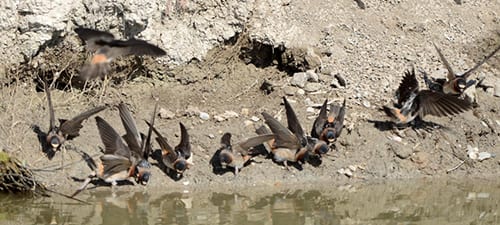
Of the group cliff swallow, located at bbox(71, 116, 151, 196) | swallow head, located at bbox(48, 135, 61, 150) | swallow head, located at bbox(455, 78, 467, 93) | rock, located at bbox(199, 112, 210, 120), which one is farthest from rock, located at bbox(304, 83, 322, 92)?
swallow head, located at bbox(48, 135, 61, 150)

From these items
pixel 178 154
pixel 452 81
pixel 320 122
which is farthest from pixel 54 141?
pixel 452 81

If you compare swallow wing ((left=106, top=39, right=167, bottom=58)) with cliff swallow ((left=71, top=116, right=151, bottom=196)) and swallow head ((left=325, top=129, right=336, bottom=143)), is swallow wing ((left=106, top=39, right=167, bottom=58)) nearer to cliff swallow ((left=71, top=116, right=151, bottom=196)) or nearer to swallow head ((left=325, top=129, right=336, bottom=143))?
cliff swallow ((left=71, top=116, right=151, bottom=196))

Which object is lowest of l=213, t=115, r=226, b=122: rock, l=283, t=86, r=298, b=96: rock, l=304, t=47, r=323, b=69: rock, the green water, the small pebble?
the green water

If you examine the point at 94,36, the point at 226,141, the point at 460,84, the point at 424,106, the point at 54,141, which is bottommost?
the point at 54,141

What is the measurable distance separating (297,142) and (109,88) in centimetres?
222

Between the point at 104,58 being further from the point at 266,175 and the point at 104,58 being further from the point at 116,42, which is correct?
the point at 266,175

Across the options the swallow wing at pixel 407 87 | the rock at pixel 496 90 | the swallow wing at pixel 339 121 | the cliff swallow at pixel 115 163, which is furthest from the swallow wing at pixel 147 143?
the rock at pixel 496 90

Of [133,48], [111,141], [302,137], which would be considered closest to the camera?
[133,48]

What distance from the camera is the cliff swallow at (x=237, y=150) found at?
9641 mm

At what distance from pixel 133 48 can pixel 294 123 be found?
2.34 m

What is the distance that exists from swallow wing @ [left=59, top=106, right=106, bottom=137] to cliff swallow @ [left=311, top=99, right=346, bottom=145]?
2.34 metres

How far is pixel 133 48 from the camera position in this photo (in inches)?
332

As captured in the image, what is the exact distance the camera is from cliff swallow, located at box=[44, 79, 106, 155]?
9.46 meters

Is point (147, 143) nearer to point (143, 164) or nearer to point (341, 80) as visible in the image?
point (143, 164)
